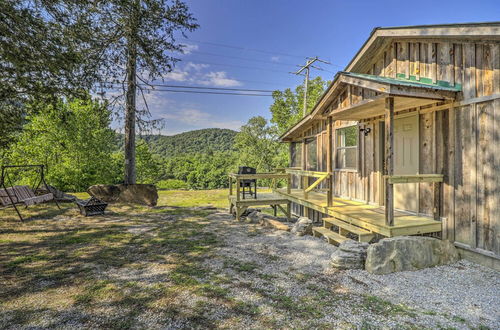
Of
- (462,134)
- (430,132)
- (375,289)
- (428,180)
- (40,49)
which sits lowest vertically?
(375,289)

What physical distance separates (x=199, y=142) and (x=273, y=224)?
176 feet

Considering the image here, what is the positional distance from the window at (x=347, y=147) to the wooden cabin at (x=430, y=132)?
0.61 metres

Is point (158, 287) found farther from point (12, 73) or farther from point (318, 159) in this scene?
point (318, 159)

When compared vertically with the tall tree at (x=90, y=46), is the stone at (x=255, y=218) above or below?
below

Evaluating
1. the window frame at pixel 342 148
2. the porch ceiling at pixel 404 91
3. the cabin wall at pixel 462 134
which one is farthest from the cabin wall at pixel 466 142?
the window frame at pixel 342 148

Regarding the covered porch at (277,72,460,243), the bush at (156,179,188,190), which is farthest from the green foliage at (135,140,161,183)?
the covered porch at (277,72,460,243)

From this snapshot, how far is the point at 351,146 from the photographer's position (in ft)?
24.3

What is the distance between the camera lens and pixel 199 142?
58312 mm

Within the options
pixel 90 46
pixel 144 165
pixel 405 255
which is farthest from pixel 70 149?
pixel 405 255

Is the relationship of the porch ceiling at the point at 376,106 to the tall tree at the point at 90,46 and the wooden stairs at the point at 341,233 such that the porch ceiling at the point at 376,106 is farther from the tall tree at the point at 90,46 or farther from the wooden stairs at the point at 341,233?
the tall tree at the point at 90,46

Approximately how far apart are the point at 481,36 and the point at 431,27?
3.02ft

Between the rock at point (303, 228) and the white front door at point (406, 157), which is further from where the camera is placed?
the rock at point (303, 228)

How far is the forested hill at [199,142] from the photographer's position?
178ft

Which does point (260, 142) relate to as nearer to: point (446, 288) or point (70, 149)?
point (70, 149)
